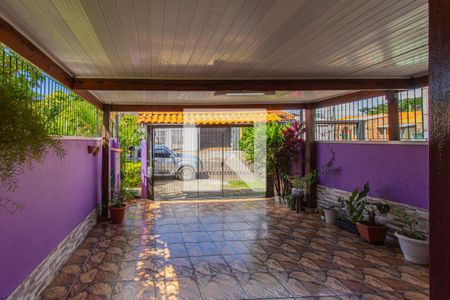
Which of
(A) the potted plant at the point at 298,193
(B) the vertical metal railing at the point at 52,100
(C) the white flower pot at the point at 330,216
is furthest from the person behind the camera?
(A) the potted plant at the point at 298,193

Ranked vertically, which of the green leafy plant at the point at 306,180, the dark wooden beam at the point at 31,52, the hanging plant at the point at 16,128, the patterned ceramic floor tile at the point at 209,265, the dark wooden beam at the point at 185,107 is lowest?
the patterned ceramic floor tile at the point at 209,265

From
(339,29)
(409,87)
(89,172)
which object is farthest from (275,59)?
(89,172)

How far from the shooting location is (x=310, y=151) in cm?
722

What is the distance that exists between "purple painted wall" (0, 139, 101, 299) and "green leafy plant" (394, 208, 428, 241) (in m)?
4.37

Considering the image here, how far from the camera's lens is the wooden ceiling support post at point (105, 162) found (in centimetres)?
625

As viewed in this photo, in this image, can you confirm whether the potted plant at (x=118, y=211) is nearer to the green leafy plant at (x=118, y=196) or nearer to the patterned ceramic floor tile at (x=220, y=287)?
the green leafy plant at (x=118, y=196)

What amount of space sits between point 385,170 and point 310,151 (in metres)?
2.33

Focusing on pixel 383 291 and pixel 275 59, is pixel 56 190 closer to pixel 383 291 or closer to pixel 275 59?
pixel 275 59

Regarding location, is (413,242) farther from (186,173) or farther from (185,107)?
(186,173)

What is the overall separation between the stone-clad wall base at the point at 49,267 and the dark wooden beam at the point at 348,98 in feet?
16.6

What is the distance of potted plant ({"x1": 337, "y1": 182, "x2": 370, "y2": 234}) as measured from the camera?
506 cm

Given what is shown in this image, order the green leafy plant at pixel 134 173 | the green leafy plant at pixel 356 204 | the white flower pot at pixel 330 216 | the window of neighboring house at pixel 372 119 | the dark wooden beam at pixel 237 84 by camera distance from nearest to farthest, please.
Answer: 1. the dark wooden beam at pixel 237 84
2. the window of neighboring house at pixel 372 119
3. the green leafy plant at pixel 356 204
4. the white flower pot at pixel 330 216
5. the green leafy plant at pixel 134 173

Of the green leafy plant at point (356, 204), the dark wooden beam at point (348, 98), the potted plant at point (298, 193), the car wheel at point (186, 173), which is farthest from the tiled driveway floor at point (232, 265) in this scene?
the car wheel at point (186, 173)

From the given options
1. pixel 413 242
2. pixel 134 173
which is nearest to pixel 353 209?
pixel 413 242
